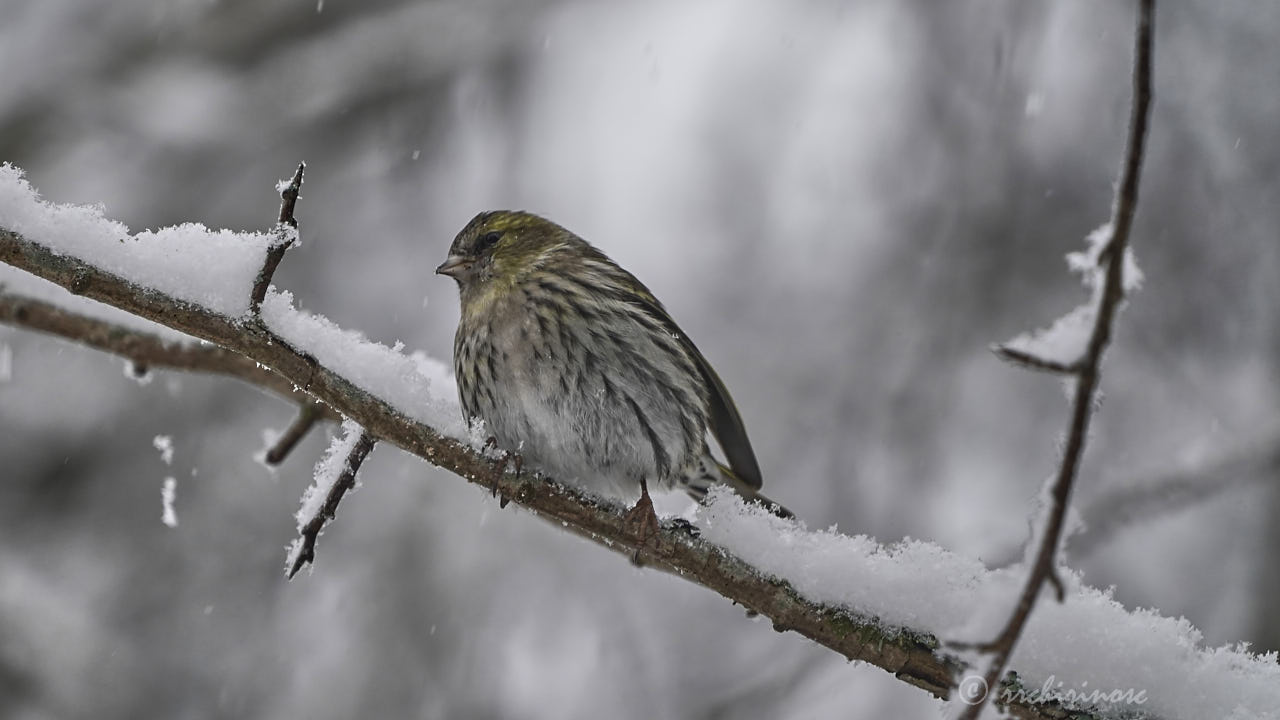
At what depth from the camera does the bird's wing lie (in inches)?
161

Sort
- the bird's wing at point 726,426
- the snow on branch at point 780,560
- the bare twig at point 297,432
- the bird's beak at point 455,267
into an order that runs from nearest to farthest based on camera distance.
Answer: the snow on branch at point 780,560
the bare twig at point 297,432
the bird's wing at point 726,426
the bird's beak at point 455,267

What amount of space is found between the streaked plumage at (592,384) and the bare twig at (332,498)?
3.17 ft

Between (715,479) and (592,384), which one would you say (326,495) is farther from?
(715,479)

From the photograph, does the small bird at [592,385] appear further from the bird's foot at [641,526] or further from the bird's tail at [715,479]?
the bird's foot at [641,526]

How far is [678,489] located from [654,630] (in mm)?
2178

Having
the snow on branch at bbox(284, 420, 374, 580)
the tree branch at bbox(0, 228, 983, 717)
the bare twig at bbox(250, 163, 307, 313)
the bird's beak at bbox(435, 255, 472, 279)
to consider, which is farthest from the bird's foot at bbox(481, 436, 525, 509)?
the bird's beak at bbox(435, 255, 472, 279)

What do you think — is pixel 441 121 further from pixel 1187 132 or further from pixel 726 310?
pixel 1187 132

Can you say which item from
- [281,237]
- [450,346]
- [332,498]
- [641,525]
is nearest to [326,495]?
[332,498]

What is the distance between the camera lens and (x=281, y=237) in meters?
2.32

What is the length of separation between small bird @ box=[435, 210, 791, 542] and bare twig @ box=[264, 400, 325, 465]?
27.8 inches

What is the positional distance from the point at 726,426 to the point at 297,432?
1.75 meters


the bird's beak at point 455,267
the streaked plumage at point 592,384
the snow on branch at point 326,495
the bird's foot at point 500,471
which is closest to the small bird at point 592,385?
the streaked plumage at point 592,384

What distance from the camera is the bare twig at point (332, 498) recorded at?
2650mm

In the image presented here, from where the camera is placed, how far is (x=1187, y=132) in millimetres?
5902
